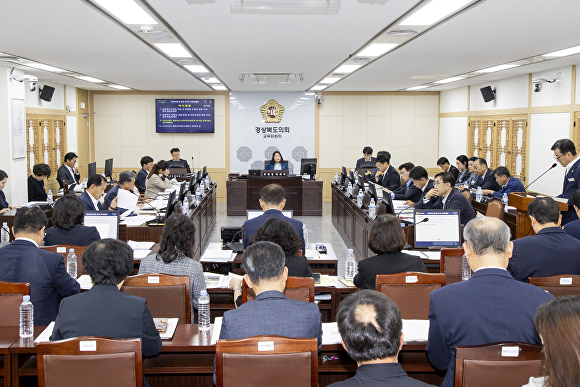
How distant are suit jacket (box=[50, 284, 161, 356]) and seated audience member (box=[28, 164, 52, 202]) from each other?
681 centimetres

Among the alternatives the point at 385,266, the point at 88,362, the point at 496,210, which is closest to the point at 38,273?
the point at 88,362

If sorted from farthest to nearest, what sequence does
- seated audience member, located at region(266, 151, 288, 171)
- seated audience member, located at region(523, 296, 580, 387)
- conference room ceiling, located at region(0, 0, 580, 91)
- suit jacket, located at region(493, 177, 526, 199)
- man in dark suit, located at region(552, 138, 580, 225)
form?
1. seated audience member, located at region(266, 151, 288, 171)
2. suit jacket, located at region(493, 177, 526, 199)
3. man in dark suit, located at region(552, 138, 580, 225)
4. conference room ceiling, located at region(0, 0, 580, 91)
5. seated audience member, located at region(523, 296, 580, 387)

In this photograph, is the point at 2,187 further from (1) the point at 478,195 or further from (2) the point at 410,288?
(1) the point at 478,195

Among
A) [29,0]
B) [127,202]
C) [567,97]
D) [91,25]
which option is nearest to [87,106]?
[127,202]

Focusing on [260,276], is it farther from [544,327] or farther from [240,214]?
[240,214]

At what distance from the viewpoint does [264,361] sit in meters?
2.18

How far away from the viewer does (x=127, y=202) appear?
6762 mm

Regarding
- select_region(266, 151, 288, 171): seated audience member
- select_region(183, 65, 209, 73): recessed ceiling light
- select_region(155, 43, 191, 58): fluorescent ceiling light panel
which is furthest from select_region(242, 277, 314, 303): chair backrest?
select_region(266, 151, 288, 171): seated audience member

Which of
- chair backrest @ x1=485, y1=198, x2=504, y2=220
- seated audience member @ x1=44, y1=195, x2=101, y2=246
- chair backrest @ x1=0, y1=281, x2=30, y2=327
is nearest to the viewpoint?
chair backrest @ x1=0, y1=281, x2=30, y2=327

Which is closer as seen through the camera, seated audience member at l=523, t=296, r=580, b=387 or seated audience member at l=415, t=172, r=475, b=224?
seated audience member at l=523, t=296, r=580, b=387

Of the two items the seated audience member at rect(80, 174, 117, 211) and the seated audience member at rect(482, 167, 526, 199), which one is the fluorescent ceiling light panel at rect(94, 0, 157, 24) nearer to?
the seated audience member at rect(80, 174, 117, 211)

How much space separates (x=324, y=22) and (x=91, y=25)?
2.28 metres

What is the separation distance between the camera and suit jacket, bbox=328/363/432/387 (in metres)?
1.71

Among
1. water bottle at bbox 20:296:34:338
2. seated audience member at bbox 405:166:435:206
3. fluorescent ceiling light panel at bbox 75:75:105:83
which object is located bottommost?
water bottle at bbox 20:296:34:338
